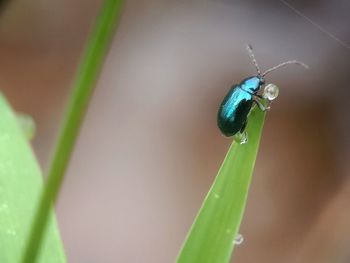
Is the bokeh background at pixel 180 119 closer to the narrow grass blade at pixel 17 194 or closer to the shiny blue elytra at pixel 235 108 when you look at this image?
the shiny blue elytra at pixel 235 108

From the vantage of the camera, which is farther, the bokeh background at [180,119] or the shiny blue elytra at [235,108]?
the bokeh background at [180,119]

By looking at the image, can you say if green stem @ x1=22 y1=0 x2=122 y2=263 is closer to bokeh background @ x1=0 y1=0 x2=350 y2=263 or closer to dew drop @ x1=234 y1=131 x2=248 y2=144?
dew drop @ x1=234 y1=131 x2=248 y2=144

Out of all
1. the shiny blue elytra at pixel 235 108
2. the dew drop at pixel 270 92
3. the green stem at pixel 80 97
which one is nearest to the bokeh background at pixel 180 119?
the shiny blue elytra at pixel 235 108

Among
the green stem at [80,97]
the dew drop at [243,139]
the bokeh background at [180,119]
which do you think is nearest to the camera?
the green stem at [80,97]

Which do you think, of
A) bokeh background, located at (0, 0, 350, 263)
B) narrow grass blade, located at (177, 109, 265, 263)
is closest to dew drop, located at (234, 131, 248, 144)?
narrow grass blade, located at (177, 109, 265, 263)

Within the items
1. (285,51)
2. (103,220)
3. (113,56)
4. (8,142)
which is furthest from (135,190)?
(8,142)

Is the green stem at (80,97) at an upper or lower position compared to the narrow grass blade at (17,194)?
upper

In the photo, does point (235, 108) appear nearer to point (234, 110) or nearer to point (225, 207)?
point (234, 110)
